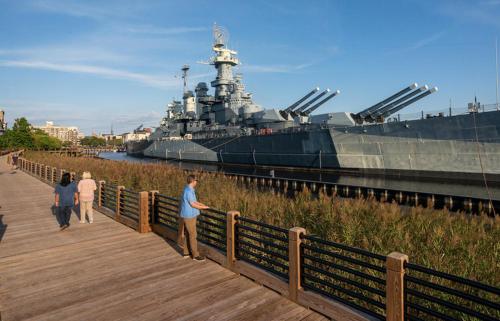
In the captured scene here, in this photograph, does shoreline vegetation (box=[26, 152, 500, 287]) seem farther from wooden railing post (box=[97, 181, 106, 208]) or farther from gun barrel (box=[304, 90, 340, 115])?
gun barrel (box=[304, 90, 340, 115])

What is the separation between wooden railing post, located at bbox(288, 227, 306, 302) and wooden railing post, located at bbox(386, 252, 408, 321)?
155cm

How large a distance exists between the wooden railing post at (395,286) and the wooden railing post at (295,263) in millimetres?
1553

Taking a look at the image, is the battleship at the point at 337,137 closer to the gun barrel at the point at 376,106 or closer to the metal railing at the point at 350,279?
the gun barrel at the point at 376,106

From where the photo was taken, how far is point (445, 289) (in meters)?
3.85

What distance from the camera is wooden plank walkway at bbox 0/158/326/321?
5152mm

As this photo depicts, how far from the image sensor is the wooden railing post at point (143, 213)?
1009 centimetres

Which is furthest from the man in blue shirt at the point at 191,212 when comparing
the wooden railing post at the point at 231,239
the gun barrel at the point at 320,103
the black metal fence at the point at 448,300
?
the gun barrel at the point at 320,103

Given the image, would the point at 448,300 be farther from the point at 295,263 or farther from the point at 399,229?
the point at 399,229

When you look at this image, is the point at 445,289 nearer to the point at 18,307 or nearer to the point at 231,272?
the point at 231,272

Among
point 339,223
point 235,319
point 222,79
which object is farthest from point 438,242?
point 222,79

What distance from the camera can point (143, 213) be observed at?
1018 centimetres

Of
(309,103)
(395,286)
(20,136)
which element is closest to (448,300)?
(395,286)

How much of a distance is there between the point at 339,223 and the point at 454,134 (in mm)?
24139

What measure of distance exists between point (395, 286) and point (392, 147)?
31.4 m
